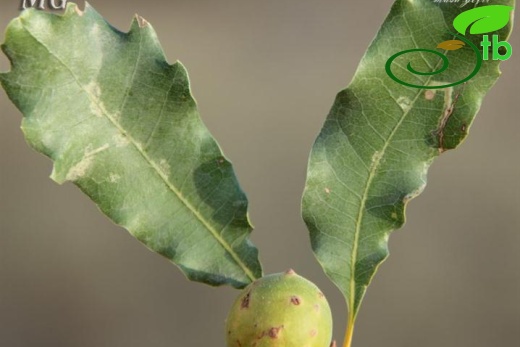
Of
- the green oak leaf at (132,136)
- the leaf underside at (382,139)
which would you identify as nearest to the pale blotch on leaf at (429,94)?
the leaf underside at (382,139)

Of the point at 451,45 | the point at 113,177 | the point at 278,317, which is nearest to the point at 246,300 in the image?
the point at 278,317

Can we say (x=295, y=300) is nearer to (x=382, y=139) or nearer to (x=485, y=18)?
(x=382, y=139)

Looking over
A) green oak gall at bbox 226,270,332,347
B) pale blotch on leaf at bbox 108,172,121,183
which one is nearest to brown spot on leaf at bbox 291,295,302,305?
green oak gall at bbox 226,270,332,347

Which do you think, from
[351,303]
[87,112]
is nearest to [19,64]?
[87,112]

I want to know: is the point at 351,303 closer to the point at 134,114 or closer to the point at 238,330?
the point at 238,330

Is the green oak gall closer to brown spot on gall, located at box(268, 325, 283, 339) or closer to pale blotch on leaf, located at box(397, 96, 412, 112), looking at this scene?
brown spot on gall, located at box(268, 325, 283, 339)

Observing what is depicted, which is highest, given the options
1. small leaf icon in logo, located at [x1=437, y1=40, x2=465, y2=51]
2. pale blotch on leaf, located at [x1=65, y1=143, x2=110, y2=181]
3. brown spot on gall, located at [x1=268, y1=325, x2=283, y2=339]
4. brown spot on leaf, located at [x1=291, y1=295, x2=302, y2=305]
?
small leaf icon in logo, located at [x1=437, y1=40, x2=465, y2=51]
